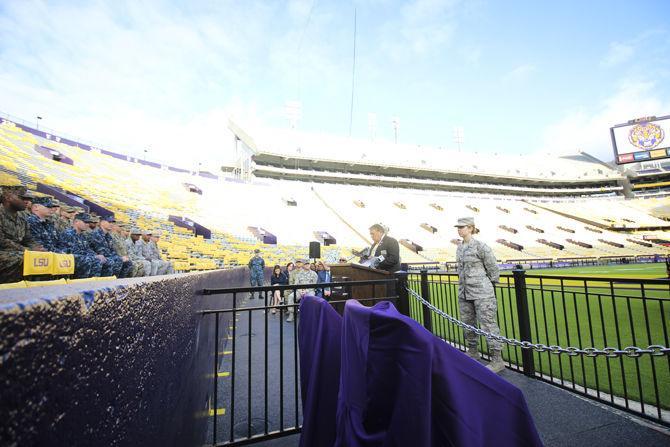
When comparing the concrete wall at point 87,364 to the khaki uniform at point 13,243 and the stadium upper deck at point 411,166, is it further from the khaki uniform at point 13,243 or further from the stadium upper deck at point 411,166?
the stadium upper deck at point 411,166

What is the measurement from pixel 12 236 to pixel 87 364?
548 centimetres

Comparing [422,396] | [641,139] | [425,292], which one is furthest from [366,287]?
[641,139]

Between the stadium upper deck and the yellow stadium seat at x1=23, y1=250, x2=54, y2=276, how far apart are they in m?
38.2

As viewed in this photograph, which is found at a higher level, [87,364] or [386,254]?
[386,254]

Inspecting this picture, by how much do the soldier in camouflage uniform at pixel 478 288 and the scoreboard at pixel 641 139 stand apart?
49919 millimetres

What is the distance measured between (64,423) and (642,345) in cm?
635

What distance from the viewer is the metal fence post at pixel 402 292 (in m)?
3.64

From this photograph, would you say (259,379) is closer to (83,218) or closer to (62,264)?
(62,264)

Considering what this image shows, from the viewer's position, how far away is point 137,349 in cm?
89

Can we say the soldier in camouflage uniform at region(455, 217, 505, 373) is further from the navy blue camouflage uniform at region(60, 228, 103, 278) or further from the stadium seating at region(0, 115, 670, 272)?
the stadium seating at region(0, 115, 670, 272)

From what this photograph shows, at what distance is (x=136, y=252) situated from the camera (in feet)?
27.8

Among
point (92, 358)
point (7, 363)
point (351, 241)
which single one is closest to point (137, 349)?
point (92, 358)

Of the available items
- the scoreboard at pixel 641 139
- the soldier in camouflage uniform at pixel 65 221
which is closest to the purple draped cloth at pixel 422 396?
the soldier in camouflage uniform at pixel 65 221

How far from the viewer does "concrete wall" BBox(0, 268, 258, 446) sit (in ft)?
1.32
